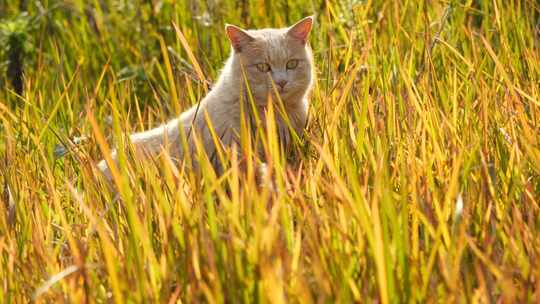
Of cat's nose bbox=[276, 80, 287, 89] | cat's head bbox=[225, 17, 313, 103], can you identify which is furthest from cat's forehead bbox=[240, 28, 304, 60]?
cat's nose bbox=[276, 80, 287, 89]

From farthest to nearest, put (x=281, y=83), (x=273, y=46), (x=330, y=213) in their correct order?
(x=273, y=46) → (x=281, y=83) → (x=330, y=213)

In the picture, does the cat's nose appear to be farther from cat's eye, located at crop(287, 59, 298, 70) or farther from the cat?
cat's eye, located at crop(287, 59, 298, 70)

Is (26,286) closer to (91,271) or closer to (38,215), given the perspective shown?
(91,271)

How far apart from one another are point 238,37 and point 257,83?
0.59 ft

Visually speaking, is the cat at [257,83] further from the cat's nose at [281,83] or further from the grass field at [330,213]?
the grass field at [330,213]

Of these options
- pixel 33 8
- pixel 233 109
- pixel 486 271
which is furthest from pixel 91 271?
pixel 33 8

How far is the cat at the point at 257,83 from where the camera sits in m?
3.13

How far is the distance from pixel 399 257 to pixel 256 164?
0.62 m

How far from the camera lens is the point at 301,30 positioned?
3312 millimetres

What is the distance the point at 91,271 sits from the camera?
189cm

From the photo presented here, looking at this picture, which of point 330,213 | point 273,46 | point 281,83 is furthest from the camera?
point 273,46

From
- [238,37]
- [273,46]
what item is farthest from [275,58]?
[238,37]

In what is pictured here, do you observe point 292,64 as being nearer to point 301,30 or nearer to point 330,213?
point 301,30

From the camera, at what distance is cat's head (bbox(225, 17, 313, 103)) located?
3234mm
